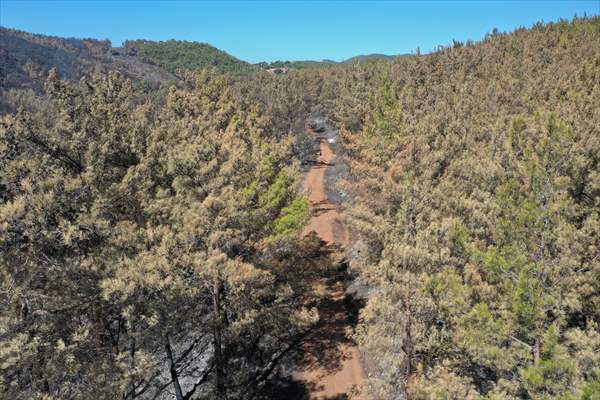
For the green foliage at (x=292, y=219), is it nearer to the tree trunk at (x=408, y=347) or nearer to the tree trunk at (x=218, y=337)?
the tree trunk at (x=218, y=337)

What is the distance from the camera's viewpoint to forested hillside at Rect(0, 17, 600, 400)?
9.84 metres

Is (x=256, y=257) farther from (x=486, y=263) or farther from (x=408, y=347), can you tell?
(x=486, y=263)

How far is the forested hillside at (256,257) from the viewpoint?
32.3ft

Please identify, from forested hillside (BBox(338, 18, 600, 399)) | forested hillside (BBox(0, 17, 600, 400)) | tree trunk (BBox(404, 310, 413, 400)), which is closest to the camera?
forested hillside (BBox(338, 18, 600, 399))

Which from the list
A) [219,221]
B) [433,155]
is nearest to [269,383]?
[219,221]

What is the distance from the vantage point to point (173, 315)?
1405 centimetres

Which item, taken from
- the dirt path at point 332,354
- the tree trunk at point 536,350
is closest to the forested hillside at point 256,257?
the tree trunk at point 536,350

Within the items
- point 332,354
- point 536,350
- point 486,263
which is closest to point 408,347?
point 486,263

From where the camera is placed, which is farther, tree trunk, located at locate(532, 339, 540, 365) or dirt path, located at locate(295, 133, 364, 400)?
dirt path, located at locate(295, 133, 364, 400)

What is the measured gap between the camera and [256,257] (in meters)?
16.8

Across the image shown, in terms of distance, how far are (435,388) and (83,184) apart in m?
11.5

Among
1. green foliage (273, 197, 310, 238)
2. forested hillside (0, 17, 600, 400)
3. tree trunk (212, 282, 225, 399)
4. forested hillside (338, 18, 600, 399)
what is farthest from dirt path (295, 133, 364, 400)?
tree trunk (212, 282, 225, 399)

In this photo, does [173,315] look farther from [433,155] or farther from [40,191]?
[433,155]

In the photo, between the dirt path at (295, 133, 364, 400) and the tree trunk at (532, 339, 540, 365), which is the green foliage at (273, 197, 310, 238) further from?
the tree trunk at (532, 339, 540, 365)
